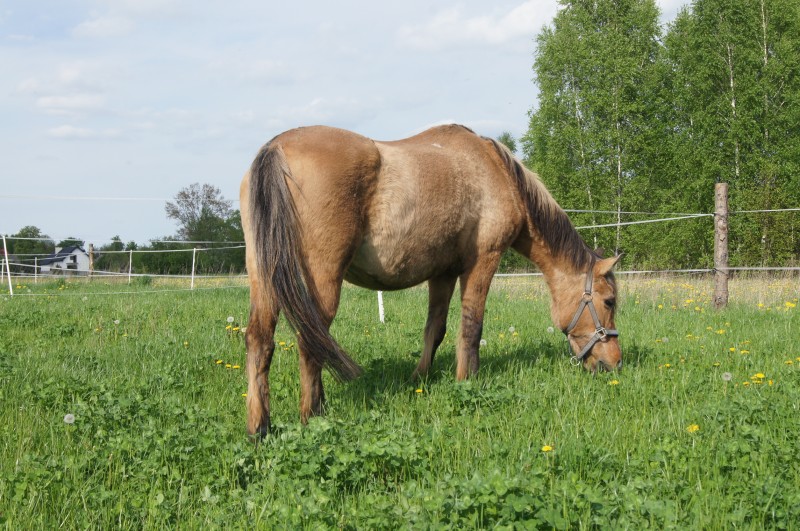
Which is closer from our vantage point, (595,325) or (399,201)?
(399,201)

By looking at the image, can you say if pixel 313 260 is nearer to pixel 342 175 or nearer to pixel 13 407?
pixel 342 175

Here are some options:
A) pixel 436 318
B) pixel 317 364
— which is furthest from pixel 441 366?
pixel 317 364

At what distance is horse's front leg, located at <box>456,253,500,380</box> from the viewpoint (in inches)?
197

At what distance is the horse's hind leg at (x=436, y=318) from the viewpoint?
528cm

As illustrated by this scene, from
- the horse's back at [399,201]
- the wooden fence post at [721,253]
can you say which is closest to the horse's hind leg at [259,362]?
the horse's back at [399,201]

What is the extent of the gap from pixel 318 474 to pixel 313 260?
52.5 inches

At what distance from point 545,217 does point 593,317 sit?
0.96m

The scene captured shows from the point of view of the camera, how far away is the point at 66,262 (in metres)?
52.4

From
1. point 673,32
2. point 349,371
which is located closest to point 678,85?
point 673,32

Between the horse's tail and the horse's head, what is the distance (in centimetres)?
253

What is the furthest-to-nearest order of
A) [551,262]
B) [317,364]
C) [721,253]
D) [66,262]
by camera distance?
[66,262] → [721,253] → [551,262] → [317,364]

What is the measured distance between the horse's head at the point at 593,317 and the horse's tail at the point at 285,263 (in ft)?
8.32

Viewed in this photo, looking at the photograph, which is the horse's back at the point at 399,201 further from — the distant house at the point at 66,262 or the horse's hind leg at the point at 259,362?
the distant house at the point at 66,262

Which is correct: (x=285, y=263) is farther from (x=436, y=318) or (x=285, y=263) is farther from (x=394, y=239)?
(x=436, y=318)
